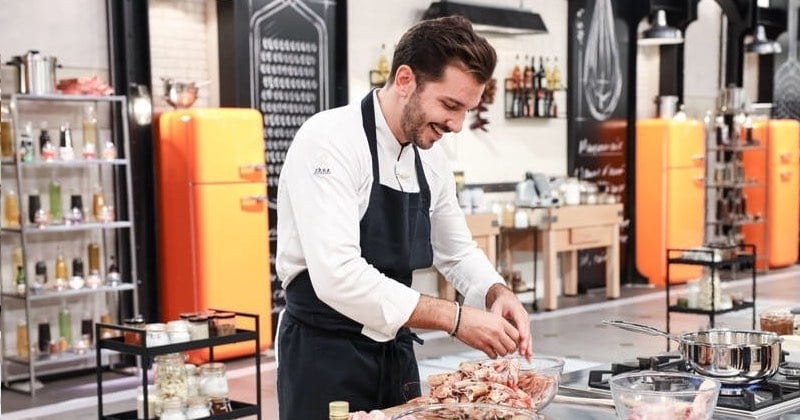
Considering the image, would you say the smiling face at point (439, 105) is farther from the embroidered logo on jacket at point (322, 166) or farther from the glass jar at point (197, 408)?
the glass jar at point (197, 408)

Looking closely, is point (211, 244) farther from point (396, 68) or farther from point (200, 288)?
point (396, 68)

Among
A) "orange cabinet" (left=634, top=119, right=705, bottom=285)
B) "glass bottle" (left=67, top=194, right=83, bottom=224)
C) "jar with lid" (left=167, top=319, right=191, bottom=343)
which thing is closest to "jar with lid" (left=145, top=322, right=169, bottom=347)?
"jar with lid" (left=167, top=319, right=191, bottom=343)

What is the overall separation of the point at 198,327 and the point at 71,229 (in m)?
2.42

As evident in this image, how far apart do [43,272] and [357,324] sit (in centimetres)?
472

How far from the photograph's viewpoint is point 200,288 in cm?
703

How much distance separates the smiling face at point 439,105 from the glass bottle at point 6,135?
458cm

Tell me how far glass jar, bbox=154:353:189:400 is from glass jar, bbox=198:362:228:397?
3.6 inches

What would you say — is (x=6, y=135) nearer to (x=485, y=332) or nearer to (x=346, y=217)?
(x=346, y=217)

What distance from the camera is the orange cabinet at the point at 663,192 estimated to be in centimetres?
1117

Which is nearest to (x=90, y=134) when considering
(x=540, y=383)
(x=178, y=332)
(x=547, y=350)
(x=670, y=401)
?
(x=178, y=332)

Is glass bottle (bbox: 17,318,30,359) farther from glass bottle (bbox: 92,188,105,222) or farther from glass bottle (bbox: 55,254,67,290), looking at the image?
glass bottle (bbox: 92,188,105,222)

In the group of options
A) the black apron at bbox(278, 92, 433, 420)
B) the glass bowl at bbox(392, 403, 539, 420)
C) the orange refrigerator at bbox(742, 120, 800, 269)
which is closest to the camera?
the glass bowl at bbox(392, 403, 539, 420)

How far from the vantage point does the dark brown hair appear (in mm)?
2363

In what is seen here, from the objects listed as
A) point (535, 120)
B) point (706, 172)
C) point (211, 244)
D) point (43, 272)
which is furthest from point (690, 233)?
point (43, 272)
